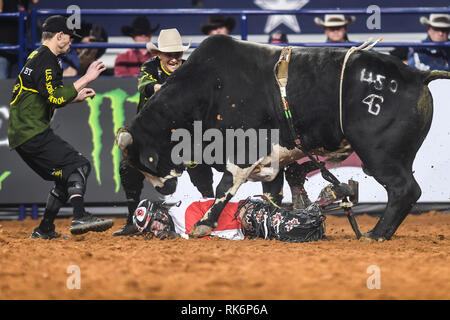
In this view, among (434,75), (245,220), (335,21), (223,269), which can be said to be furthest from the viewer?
(335,21)

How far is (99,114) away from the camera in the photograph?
7301mm

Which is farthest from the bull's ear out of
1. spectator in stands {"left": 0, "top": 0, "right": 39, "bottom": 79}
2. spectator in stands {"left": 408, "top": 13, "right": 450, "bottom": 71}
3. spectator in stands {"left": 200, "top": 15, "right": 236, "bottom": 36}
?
spectator in stands {"left": 408, "top": 13, "right": 450, "bottom": 71}

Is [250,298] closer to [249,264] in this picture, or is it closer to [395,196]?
[249,264]

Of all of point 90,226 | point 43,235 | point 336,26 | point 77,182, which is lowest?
point 43,235

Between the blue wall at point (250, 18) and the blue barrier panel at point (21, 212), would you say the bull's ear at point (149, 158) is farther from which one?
the blue wall at point (250, 18)

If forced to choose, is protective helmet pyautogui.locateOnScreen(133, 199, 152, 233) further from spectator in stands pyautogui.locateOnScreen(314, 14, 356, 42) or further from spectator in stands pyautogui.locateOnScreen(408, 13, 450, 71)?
spectator in stands pyautogui.locateOnScreen(408, 13, 450, 71)

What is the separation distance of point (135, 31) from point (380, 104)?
4.75m

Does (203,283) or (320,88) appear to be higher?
(320,88)

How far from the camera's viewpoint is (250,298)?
295 cm

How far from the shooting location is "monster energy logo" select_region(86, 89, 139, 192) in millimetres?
7258

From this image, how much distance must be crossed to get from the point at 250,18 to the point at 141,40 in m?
1.92

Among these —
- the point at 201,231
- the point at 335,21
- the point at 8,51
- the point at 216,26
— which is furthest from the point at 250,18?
the point at 201,231

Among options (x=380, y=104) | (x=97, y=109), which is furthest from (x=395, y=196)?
(x=97, y=109)

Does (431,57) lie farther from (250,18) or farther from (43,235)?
(43,235)
